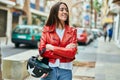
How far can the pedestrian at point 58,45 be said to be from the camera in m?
3.52

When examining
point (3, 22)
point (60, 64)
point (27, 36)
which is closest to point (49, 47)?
point (60, 64)

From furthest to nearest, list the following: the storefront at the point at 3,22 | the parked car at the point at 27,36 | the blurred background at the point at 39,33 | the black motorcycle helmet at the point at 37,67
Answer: the storefront at the point at 3,22 < the parked car at the point at 27,36 < the blurred background at the point at 39,33 < the black motorcycle helmet at the point at 37,67

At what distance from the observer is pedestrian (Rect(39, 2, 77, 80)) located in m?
3.52

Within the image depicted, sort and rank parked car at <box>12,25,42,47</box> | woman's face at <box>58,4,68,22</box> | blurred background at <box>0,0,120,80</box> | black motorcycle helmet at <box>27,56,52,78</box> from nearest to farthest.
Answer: black motorcycle helmet at <box>27,56,52,78</box> < woman's face at <box>58,4,68,22</box> < blurred background at <box>0,0,120,80</box> < parked car at <box>12,25,42,47</box>

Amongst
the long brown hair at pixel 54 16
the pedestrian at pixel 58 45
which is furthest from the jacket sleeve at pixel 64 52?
the long brown hair at pixel 54 16

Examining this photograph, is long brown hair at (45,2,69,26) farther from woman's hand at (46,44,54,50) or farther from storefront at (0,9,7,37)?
storefront at (0,9,7,37)

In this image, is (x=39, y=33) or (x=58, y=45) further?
(x=39, y=33)

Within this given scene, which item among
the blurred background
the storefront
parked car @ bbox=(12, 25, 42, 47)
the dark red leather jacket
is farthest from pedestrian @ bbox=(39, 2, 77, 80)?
the storefront

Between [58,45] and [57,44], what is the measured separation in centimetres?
2

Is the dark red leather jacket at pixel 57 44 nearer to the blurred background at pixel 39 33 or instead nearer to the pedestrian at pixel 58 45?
the pedestrian at pixel 58 45

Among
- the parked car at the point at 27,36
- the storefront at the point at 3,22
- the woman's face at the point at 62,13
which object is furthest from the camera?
the storefront at the point at 3,22

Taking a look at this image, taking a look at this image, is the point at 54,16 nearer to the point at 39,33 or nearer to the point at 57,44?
the point at 57,44

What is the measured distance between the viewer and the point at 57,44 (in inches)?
140

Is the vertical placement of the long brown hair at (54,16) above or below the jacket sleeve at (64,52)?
above
